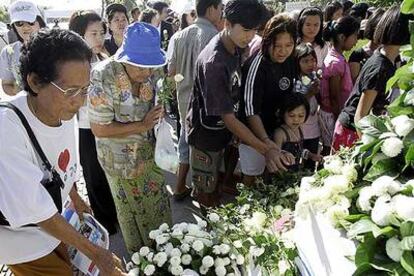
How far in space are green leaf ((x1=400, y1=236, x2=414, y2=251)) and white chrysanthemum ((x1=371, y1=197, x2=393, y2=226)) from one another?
7cm

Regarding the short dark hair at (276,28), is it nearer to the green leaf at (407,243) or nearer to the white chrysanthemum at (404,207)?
the white chrysanthemum at (404,207)

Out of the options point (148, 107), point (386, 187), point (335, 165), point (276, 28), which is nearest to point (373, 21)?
point (276, 28)

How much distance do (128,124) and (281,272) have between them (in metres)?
1.13

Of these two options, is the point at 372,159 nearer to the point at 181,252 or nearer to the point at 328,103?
the point at 181,252

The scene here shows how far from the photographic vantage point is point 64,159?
1777 mm

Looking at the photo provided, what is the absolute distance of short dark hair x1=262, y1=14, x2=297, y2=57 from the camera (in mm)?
2533

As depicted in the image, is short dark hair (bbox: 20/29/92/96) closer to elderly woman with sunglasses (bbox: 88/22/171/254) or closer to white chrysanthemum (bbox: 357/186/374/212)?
elderly woman with sunglasses (bbox: 88/22/171/254)

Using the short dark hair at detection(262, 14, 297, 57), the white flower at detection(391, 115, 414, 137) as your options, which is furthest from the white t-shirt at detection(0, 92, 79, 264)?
the short dark hair at detection(262, 14, 297, 57)

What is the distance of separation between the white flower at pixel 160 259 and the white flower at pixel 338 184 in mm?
768

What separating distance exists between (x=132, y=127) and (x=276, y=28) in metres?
1.08

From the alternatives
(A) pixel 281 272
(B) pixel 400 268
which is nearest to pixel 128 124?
(A) pixel 281 272

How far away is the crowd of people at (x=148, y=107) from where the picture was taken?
60.2 inches

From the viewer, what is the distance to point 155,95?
2.35 meters

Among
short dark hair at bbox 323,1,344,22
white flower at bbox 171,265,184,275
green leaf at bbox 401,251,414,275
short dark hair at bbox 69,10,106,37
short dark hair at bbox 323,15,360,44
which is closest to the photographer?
green leaf at bbox 401,251,414,275
